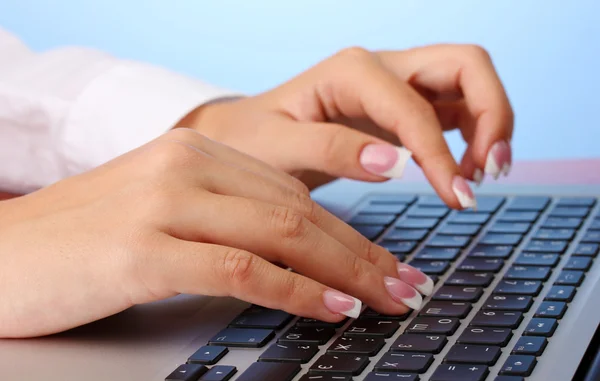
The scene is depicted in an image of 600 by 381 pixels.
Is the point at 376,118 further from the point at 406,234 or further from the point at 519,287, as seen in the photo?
the point at 519,287

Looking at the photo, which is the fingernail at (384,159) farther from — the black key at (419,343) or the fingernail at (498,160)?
the black key at (419,343)

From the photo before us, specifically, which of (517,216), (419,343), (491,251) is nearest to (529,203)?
(517,216)

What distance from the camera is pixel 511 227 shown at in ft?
2.44

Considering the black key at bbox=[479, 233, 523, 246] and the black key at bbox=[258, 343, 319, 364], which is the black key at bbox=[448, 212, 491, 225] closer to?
the black key at bbox=[479, 233, 523, 246]

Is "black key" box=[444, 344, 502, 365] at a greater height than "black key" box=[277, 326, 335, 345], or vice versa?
"black key" box=[444, 344, 502, 365]

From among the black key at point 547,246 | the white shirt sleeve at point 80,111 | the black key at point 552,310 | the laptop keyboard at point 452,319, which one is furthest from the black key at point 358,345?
the white shirt sleeve at point 80,111

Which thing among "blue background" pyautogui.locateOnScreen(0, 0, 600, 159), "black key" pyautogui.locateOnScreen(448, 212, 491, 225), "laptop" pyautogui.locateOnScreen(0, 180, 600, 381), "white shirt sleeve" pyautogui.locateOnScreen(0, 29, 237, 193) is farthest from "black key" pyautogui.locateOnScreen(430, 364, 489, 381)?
"blue background" pyautogui.locateOnScreen(0, 0, 600, 159)

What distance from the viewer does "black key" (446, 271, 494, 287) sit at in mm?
611

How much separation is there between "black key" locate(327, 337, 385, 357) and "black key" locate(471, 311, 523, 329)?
6 centimetres

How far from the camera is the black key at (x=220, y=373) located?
48 centimetres

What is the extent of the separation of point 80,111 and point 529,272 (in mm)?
548

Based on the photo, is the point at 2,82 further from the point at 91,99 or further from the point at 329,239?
the point at 329,239

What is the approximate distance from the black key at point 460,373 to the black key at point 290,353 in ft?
0.24

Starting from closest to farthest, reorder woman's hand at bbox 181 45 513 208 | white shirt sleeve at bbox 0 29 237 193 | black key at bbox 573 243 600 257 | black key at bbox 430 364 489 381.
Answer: black key at bbox 430 364 489 381
black key at bbox 573 243 600 257
woman's hand at bbox 181 45 513 208
white shirt sleeve at bbox 0 29 237 193
